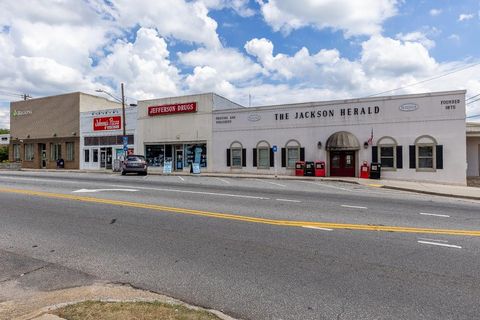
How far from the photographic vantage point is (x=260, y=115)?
2861 centimetres

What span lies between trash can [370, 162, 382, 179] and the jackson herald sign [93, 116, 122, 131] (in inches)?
956

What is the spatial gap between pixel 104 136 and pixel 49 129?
31.2 ft

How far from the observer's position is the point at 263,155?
1121 inches

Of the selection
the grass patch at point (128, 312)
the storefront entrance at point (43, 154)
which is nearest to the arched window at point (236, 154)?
the grass patch at point (128, 312)

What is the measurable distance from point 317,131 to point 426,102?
23.7 ft

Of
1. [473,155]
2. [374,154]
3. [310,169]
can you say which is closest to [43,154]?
[310,169]

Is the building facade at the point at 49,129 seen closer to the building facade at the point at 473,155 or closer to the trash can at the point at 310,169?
the trash can at the point at 310,169

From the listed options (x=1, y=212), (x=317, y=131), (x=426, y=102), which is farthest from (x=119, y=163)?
(x=426, y=102)

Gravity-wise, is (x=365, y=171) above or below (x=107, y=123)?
below

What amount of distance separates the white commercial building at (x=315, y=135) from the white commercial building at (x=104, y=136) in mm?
1372

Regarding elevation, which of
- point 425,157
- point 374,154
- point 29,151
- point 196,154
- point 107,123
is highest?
point 107,123

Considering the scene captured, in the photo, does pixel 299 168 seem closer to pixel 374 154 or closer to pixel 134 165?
pixel 374 154

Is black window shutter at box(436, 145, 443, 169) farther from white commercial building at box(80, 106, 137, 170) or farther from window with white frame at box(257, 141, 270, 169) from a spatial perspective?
white commercial building at box(80, 106, 137, 170)

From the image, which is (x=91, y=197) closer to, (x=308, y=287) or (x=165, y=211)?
(x=165, y=211)
